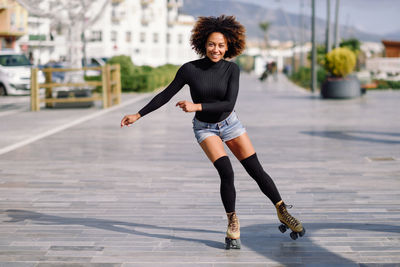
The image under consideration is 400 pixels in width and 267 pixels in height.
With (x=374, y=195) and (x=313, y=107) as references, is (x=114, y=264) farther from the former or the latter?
(x=313, y=107)

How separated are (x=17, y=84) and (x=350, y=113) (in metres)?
14.8

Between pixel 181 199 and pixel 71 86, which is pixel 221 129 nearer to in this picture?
pixel 181 199

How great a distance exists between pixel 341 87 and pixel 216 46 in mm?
21119

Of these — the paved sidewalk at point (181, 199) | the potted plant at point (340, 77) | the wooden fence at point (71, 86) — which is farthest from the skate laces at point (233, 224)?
the potted plant at point (340, 77)

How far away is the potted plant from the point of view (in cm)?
2562

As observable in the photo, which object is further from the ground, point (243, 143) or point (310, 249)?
point (243, 143)

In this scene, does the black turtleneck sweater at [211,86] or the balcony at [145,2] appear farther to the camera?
the balcony at [145,2]

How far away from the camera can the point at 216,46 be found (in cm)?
525

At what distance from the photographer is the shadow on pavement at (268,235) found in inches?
200

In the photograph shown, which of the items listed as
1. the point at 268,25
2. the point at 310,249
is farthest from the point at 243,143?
the point at 268,25

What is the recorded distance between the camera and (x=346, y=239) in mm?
5590

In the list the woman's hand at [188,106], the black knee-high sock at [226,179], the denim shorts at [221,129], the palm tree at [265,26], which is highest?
the palm tree at [265,26]

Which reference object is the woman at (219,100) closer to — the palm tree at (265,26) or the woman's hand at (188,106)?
the woman's hand at (188,106)

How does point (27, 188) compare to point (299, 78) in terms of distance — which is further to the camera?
point (299, 78)
